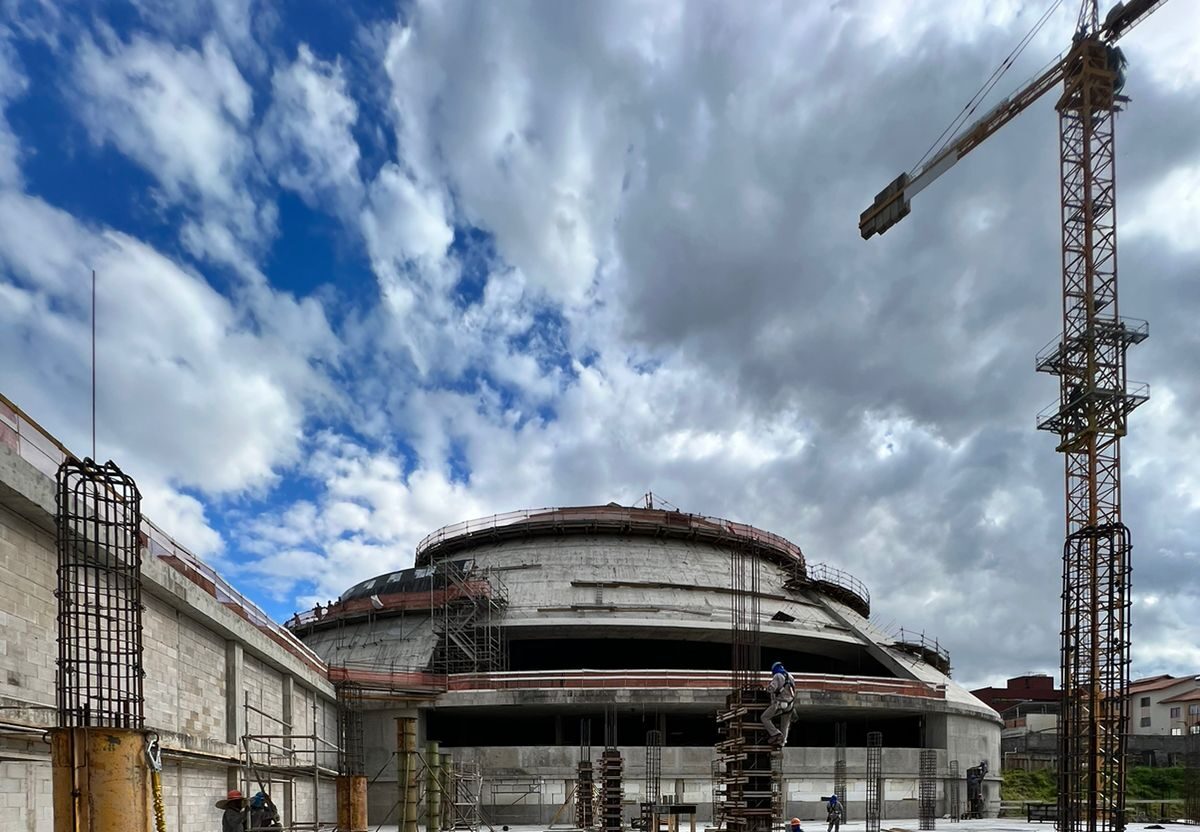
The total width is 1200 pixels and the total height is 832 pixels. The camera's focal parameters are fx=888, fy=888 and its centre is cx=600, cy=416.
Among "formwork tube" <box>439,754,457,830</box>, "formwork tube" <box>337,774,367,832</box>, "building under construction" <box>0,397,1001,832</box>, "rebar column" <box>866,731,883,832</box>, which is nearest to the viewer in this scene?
"building under construction" <box>0,397,1001,832</box>

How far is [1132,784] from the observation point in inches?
2329

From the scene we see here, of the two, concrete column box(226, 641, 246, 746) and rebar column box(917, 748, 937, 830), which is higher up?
concrete column box(226, 641, 246, 746)

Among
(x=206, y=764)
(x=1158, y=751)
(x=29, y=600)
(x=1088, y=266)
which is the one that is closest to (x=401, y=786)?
(x=206, y=764)

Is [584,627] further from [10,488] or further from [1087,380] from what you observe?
[10,488]

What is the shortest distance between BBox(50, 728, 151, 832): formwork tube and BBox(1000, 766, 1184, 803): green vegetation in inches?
2293

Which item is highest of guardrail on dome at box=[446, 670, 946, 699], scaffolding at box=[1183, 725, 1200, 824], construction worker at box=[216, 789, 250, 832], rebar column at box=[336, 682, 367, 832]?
construction worker at box=[216, 789, 250, 832]

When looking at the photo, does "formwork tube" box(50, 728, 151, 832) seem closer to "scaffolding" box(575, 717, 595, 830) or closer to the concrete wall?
the concrete wall

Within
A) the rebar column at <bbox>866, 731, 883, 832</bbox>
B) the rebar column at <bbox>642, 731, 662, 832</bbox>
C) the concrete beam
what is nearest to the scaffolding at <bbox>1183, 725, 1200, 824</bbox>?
the rebar column at <bbox>866, 731, 883, 832</bbox>

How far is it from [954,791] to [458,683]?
21.9 meters

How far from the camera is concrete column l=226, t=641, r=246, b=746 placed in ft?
71.1

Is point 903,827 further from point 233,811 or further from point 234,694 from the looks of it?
point 233,811

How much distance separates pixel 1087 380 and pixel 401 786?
3908 centimetres

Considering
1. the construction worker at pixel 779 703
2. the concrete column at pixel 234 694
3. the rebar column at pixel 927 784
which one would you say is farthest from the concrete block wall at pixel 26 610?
the rebar column at pixel 927 784

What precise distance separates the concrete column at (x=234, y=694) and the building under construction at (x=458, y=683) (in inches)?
2.6
